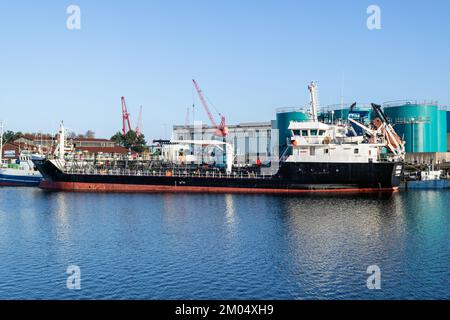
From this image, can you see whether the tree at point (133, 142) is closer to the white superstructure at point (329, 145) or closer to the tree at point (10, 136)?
the tree at point (10, 136)

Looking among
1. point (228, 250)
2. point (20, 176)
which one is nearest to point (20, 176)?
point (20, 176)

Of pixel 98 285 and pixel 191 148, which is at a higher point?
pixel 191 148

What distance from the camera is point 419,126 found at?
9406 centimetres

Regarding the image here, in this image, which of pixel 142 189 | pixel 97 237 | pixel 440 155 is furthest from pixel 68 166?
pixel 440 155

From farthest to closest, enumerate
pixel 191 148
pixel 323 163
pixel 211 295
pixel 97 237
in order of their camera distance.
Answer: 1. pixel 191 148
2. pixel 323 163
3. pixel 97 237
4. pixel 211 295

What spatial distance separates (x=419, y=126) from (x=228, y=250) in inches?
2919

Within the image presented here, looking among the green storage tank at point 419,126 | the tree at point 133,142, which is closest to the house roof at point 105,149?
the tree at point 133,142

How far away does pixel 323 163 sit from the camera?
207ft

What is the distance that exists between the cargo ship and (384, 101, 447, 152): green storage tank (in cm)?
2189

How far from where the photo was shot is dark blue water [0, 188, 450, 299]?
931 inches

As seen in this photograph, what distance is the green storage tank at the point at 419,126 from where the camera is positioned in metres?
93.9

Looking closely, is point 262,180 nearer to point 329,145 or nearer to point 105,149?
point 329,145
